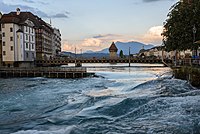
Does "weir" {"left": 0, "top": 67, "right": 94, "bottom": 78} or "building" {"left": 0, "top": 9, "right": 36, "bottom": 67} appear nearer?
"weir" {"left": 0, "top": 67, "right": 94, "bottom": 78}

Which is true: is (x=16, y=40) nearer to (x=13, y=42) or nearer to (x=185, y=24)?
(x=13, y=42)

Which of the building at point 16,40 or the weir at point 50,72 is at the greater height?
the building at point 16,40

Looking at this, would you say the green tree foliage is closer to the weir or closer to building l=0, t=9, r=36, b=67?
the weir

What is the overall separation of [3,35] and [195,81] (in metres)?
68.3

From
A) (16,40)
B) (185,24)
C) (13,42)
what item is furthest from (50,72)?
(185,24)

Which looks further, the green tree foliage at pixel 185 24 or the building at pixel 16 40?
the building at pixel 16 40

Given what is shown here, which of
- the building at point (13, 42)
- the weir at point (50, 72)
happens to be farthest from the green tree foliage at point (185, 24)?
the building at point (13, 42)

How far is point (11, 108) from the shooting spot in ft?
68.7

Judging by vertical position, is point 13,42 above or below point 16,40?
below

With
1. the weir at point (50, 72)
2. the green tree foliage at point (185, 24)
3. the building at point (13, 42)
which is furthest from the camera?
the building at point (13, 42)

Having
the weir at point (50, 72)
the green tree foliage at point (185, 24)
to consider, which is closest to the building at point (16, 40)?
the weir at point (50, 72)

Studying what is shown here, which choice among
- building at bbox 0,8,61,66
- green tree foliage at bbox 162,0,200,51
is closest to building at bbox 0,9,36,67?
building at bbox 0,8,61,66

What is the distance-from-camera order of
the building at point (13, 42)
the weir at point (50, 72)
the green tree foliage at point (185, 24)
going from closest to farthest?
the green tree foliage at point (185, 24)
the weir at point (50, 72)
the building at point (13, 42)

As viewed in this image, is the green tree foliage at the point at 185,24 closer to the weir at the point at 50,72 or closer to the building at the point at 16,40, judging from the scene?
the weir at the point at 50,72
